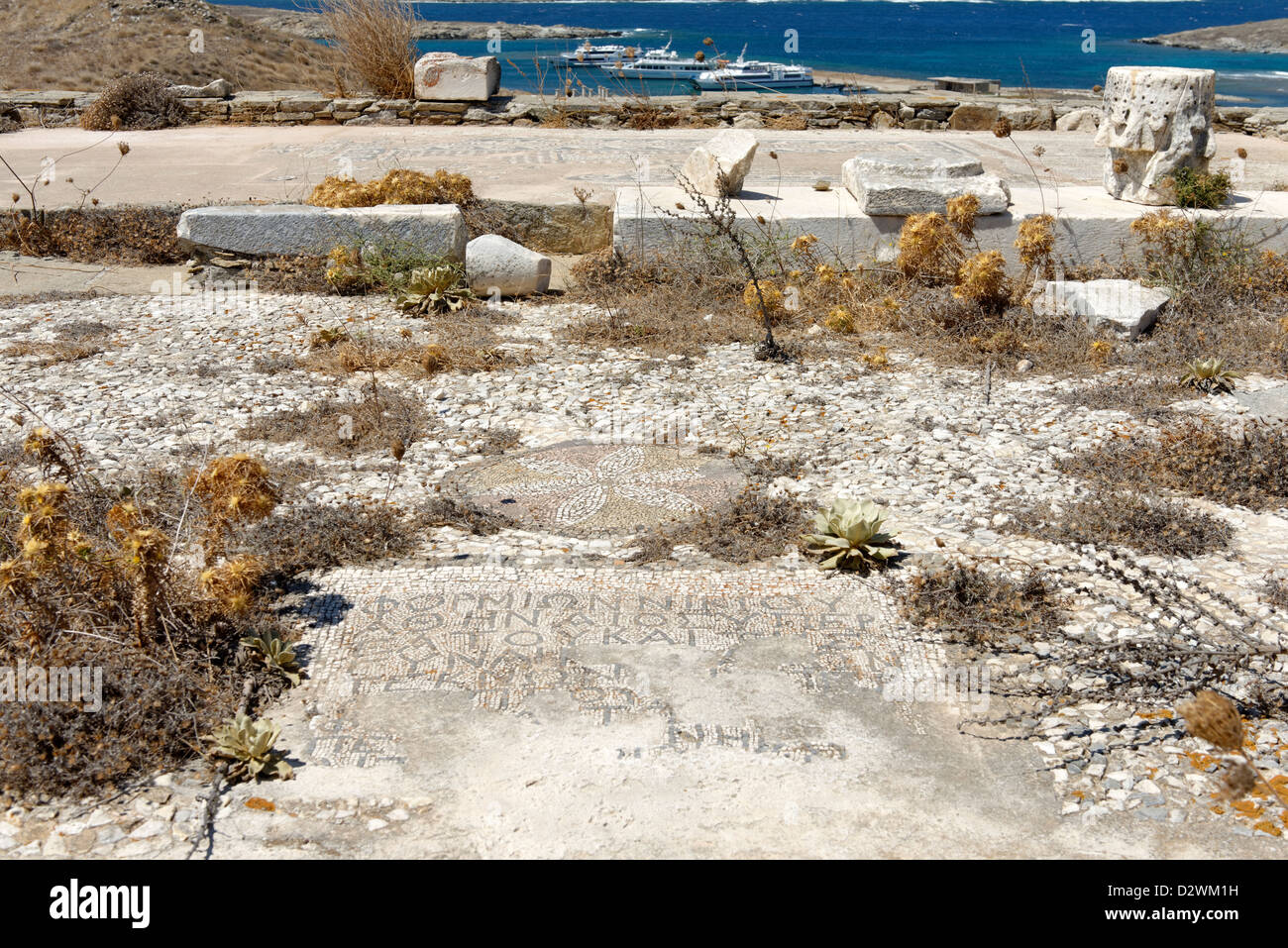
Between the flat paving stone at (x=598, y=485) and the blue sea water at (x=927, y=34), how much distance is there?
920 cm

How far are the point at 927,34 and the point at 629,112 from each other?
93881mm

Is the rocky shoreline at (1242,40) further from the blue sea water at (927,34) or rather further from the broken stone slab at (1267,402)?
the broken stone slab at (1267,402)

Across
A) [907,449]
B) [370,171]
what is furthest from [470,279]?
[907,449]

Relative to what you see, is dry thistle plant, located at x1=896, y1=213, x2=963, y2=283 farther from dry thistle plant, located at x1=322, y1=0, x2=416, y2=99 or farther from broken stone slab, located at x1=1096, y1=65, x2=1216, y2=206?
dry thistle plant, located at x1=322, y1=0, x2=416, y2=99

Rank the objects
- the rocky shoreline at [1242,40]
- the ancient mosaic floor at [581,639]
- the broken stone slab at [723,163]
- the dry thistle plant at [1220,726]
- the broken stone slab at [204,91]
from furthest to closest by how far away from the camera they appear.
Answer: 1. the rocky shoreline at [1242,40]
2. the broken stone slab at [204,91]
3. the broken stone slab at [723,163]
4. the ancient mosaic floor at [581,639]
5. the dry thistle plant at [1220,726]

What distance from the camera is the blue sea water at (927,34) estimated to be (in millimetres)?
52594

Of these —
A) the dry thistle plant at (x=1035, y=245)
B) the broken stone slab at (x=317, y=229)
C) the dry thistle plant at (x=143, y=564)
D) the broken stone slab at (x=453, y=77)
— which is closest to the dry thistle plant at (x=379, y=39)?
the broken stone slab at (x=453, y=77)

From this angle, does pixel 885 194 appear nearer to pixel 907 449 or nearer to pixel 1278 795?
pixel 907 449

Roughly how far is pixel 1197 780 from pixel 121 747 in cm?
333

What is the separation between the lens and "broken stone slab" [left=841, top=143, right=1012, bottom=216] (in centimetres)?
791

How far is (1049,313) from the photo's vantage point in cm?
716

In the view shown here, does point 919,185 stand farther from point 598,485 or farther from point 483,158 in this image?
point 483,158

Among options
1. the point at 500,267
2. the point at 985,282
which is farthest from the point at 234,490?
the point at 985,282

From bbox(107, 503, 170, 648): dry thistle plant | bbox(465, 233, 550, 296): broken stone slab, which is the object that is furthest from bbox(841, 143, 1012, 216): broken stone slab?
bbox(107, 503, 170, 648): dry thistle plant
